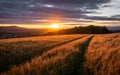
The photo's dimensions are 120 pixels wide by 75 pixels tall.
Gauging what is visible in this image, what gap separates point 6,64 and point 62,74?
13.9 ft

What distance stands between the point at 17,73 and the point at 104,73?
3.40 m

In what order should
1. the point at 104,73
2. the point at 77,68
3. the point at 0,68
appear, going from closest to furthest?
the point at 104,73
the point at 77,68
the point at 0,68

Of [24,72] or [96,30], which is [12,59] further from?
[96,30]

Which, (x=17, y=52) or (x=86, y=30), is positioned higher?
(x=17, y=52)

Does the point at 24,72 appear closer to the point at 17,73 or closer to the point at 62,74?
the point at 17,73

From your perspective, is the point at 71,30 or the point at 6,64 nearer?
the point at 6,64

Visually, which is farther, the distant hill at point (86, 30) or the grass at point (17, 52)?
the distant hill at point (86, 30)

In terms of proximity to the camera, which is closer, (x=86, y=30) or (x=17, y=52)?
(x=17, y=52)

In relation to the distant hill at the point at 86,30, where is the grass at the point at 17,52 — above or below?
above

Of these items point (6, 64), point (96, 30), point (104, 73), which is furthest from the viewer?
point (96, 30)

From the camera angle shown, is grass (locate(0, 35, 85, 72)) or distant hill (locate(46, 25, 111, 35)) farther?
distant hill (locate(46, 25, 111, 35))

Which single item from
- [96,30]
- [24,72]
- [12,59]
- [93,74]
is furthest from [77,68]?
[96,30]

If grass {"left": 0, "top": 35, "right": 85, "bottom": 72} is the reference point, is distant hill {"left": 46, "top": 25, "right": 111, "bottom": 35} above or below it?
below

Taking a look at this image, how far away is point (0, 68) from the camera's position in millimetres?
9734
